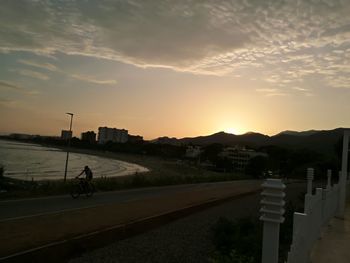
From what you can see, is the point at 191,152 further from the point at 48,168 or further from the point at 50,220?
the point at 50,220

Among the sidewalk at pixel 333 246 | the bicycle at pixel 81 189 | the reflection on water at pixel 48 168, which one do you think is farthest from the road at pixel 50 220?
the reflection on water at pixel 48 168

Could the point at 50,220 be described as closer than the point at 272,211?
No

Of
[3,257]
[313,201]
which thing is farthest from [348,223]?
[3,257]

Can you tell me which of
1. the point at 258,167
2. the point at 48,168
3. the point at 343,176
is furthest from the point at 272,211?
the point at 258,167

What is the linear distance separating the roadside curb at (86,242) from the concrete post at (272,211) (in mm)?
5265

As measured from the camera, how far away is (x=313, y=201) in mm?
7445

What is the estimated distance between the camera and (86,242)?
351 inches

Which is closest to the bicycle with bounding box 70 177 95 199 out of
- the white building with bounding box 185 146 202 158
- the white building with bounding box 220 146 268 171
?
the white building with bounding box 220 146 268 171

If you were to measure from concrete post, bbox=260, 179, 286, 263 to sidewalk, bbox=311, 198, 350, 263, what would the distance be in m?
5.15

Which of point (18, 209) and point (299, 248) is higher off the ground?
point (299, 248)

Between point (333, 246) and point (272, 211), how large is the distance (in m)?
7.11

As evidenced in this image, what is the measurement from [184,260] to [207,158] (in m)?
149

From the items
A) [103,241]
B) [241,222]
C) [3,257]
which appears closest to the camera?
[3,257]

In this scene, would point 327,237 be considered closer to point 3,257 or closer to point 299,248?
point 299,248
